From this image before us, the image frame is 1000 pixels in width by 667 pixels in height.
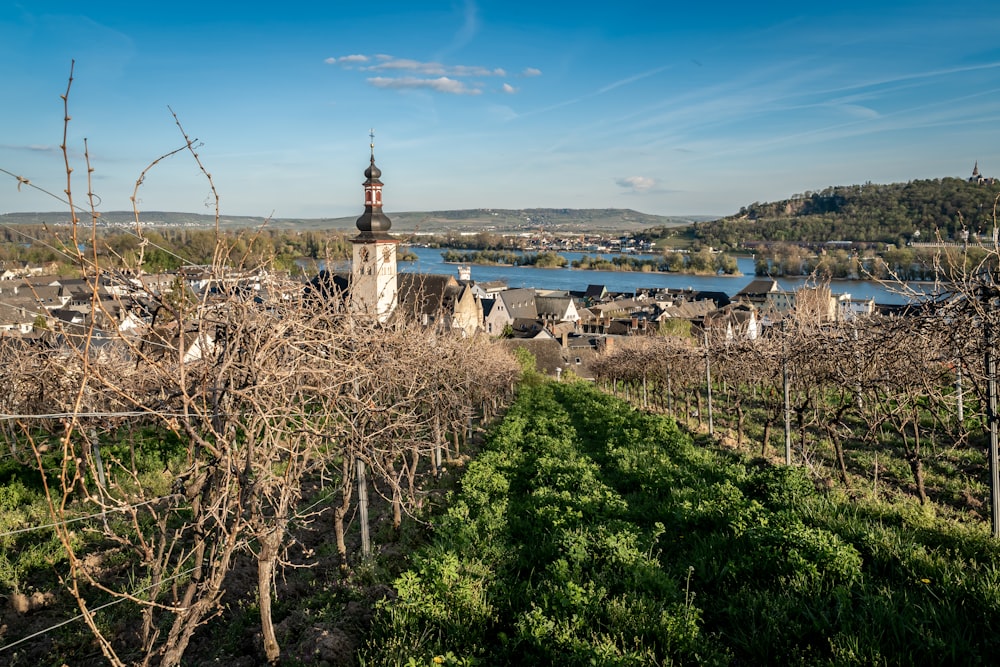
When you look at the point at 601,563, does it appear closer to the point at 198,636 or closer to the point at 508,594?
the point at 508,594

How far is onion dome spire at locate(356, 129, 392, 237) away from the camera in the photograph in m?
43.4

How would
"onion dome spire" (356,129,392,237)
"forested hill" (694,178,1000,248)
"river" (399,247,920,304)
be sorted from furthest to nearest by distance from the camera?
"river" (399,247,920,304)
"forested hill" (694,178,1000,248)
"onion dome spire" (356,129,392,237)

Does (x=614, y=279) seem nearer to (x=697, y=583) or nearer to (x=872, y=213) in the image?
(x=872, y=213)

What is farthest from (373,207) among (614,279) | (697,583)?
(614,279)

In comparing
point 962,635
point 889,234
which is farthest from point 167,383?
point 889,234

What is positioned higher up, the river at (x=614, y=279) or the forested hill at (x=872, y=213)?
the forested hill at (x=872, y=213)

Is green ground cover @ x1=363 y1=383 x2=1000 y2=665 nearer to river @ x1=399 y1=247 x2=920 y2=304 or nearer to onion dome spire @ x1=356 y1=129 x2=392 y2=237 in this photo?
onion dome spire @ x1=356 y1=129 x2=392 y2=237

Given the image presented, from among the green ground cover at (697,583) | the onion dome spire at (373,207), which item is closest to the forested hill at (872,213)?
the onion dome spire at (373,207)

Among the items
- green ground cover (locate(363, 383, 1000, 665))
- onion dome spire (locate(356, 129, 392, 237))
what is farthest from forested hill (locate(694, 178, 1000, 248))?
green ground cover (locate(363, 383, 1000, 665))

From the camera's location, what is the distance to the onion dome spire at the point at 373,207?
43375 millimetres

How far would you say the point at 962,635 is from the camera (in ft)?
13.7

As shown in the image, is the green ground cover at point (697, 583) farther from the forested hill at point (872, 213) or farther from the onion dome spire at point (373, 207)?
the forested hill at point (872, 213)

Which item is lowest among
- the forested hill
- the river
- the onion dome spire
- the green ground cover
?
the river

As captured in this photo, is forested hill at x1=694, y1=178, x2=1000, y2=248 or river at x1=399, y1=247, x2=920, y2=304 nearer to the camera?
forested hill at x1=694, y1=178, x2=1000, y2=248
